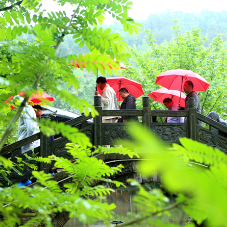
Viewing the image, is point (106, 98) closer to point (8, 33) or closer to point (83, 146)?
point (8, 33)

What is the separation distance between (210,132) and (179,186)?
554 centimetres

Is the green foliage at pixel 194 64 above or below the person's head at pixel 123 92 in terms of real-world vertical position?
above

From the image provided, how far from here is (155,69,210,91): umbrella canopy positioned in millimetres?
7148

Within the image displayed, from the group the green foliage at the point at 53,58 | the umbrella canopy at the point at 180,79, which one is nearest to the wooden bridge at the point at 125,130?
the umbrella canopy at the point at 180,79

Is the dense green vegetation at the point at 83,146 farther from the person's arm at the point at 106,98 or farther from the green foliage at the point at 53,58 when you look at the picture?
the person's arm at the point at 106,98

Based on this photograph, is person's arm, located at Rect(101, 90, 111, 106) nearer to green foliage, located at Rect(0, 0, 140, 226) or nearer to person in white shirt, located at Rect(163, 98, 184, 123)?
person in white shirt, located at Rect(163, 98, 184, 123)

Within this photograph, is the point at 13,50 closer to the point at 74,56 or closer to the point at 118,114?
the point at 74,56

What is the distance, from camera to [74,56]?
4.33 feet

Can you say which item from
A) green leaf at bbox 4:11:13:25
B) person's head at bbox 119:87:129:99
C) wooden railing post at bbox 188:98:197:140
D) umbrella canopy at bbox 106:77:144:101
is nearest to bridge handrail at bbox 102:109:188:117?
wooden railing post at bbox 188:98:197:140

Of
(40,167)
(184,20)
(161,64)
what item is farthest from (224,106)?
(184,20)

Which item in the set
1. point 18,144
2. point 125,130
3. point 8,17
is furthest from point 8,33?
point 125,130

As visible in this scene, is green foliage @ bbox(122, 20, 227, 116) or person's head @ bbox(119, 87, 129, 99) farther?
green foliage @ bbox(122, 20, 227, 116)

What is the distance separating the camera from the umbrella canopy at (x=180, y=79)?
7148 mm

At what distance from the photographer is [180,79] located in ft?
25.8
